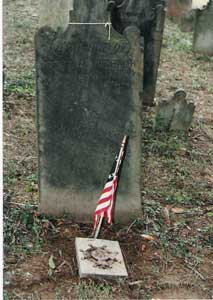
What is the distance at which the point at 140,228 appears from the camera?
15.1ft

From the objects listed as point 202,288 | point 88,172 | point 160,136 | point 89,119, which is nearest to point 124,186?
point 88,172

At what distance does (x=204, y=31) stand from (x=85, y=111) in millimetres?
6904

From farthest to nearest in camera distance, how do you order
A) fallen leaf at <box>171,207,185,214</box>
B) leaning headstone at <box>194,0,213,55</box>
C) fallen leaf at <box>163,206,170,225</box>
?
leaning headstone at <box>194,0,213,55</box>
fallen leaf at <box>171,207,185,214</box>
fallen leaf at <box>163,206,170,225</box>

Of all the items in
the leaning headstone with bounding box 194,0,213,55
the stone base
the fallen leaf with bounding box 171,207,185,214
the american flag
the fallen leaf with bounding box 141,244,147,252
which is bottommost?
the fallen leaf with bounding box 141,244,147,252

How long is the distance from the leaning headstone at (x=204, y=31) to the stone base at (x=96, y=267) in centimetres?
722

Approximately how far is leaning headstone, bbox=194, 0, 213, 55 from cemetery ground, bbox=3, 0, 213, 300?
11.5ft

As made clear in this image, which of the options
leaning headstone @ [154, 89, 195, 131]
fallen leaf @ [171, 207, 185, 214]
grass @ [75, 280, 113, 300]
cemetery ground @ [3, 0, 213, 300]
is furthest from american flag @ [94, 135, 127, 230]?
leaning headstone @ [154, 89, 195, 131]

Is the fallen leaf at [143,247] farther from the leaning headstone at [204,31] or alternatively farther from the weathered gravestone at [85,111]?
the leaning headstone at [204,31]

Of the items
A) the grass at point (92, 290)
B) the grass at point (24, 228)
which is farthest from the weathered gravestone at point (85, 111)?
the grass at point (92, 290)

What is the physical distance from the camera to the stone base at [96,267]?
386cm

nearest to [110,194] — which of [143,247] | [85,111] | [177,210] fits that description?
[143,247]

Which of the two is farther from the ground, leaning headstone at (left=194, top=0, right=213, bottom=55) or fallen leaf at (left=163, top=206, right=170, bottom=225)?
leaning headstone at (left=194, top=0, right=213, bottom=55)

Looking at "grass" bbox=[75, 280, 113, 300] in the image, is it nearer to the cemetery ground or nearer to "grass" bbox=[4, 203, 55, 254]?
the cemetery ground

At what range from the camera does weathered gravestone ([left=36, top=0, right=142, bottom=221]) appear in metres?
4.20
